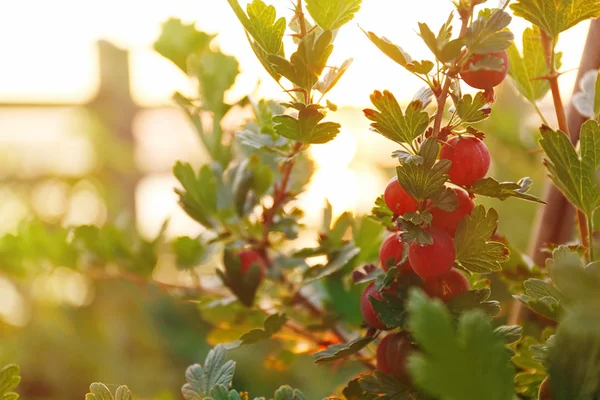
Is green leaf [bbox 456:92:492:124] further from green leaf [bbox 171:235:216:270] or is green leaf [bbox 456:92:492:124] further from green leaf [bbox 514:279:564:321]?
green leaf [bbox 171:235:216:270]

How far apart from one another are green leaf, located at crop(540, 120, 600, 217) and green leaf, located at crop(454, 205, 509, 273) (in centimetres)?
3

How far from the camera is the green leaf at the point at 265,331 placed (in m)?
0.30

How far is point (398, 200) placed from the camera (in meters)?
0.23

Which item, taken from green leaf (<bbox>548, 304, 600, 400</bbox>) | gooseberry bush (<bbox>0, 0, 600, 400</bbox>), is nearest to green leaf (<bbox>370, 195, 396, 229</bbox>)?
gooseberry bush (<bbox>0, 0, 600, 400</bbox>)

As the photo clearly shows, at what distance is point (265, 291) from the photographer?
1.48 feet

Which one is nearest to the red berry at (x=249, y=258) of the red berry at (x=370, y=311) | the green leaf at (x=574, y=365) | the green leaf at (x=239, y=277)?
the green leaf at (x=239, y=277)

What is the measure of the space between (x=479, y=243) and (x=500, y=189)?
0.08 ft

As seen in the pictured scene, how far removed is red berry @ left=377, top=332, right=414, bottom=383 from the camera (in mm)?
234

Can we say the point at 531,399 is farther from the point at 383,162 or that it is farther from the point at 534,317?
the point at 383,162

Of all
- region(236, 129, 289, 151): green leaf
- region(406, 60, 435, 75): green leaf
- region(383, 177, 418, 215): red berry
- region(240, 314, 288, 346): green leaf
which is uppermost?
region(406, 60, 435, 75): green leaf

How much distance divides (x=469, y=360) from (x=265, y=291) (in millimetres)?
325

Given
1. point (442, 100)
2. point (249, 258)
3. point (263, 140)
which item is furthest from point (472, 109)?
point (249, 258)

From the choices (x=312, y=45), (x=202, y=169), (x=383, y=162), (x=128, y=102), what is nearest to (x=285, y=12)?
(x=312, y=45)

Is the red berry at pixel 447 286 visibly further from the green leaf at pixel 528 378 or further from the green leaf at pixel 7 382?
the green leaf at pixel 7 382
